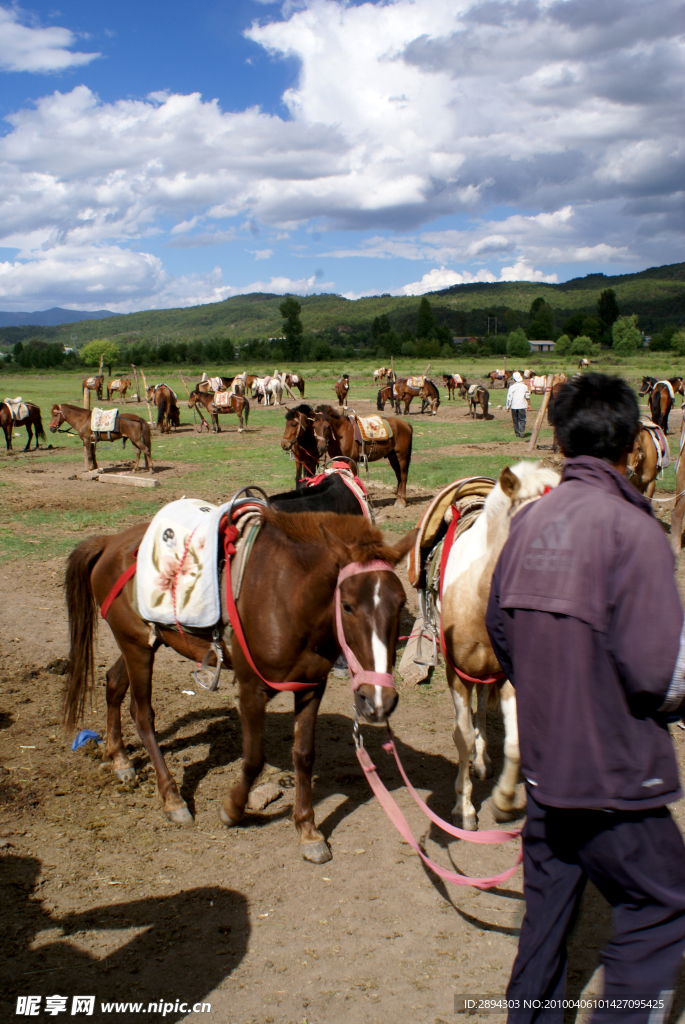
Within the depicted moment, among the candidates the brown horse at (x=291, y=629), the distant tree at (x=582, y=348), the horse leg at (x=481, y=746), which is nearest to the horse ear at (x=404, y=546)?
the brown horse at (x=291, y=629)

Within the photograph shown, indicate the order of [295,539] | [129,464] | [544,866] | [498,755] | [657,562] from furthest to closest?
[129,464] < [498,755] < [295,539] < [544,866] < [657,562]

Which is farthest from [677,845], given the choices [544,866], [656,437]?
[656,437]

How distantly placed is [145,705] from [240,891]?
50.2 inches

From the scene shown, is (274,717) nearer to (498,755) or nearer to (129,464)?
(498,755)

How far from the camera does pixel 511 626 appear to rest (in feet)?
6.48

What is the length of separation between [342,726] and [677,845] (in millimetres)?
3486

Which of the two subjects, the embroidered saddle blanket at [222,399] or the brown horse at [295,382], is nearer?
the embroidered saddle blanket at [222,399]

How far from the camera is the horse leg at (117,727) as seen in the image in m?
4.25

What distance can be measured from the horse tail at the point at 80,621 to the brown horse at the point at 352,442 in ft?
21.0

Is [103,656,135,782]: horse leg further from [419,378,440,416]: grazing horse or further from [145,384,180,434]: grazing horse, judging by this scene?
[419,378,440,416]: grazing horse

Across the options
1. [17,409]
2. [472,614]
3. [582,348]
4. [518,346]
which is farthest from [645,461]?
[518,346]

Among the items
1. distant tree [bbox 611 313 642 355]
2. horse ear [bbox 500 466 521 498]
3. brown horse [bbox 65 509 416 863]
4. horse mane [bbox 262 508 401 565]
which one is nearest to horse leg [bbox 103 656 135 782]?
brown horse [bbox 65 509 416 863]

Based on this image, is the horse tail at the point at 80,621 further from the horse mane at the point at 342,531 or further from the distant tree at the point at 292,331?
the distant tree at the point at 292,331

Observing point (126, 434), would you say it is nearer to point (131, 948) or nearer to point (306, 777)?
point (306, 777)
